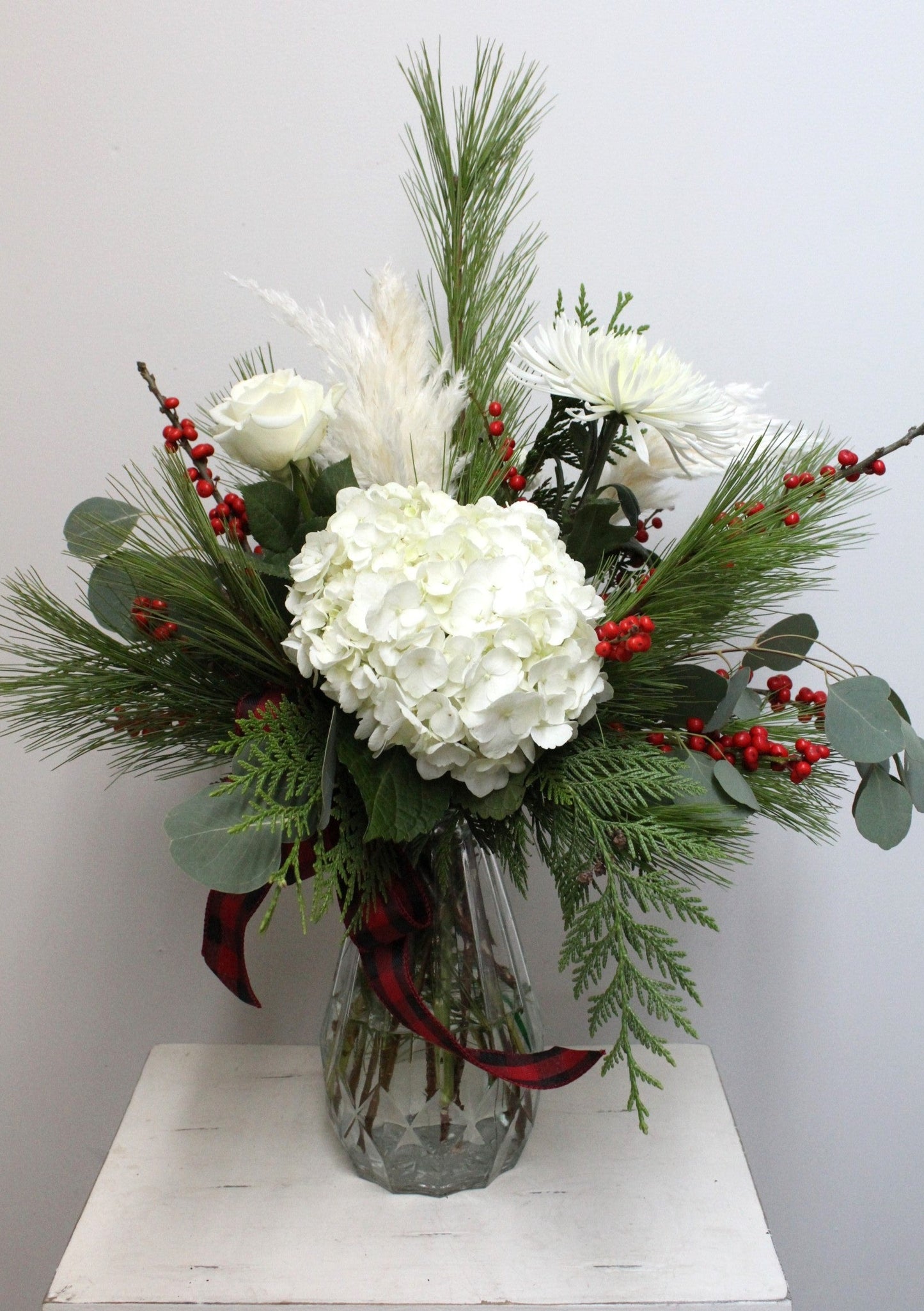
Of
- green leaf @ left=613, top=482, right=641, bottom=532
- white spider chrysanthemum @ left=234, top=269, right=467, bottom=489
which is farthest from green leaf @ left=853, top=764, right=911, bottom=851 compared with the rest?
white spider chrysanthemum @ left=234, top=269, right=467, bottom=489

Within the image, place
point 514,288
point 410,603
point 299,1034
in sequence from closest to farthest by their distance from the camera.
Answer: point 410,603
point 514,288
point 299,1034

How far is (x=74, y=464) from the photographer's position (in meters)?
0.90

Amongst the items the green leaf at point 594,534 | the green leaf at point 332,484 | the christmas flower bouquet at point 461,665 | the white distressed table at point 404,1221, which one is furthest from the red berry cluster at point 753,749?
the white distressed table at point 404,1221

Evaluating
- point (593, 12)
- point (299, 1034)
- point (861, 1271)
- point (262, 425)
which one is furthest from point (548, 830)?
point (861, 1271)

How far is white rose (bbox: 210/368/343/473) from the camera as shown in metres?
0.54

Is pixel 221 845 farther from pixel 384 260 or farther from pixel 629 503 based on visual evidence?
pixel 384 260

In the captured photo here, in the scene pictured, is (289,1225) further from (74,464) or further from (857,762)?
(74,464)

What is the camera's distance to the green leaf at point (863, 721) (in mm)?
566

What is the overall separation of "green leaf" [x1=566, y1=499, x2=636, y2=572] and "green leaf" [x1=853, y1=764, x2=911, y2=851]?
0.66 ft

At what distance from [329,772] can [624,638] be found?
17 centimetres

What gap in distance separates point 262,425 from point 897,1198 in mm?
990

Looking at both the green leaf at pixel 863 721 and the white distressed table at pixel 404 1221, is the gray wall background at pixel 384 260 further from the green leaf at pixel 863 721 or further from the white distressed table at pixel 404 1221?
the green leaf at pixel 863 721

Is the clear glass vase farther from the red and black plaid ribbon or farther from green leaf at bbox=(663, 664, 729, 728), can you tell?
green leaf at bbox=(663, 664, 729, 728)

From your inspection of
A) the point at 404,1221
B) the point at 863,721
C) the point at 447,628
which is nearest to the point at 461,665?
the point at 447,628
